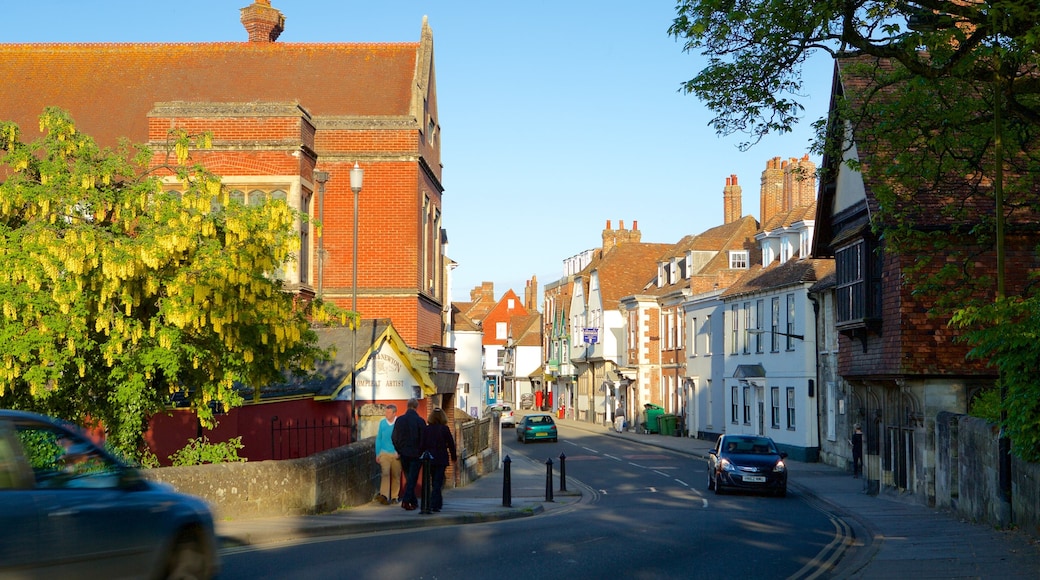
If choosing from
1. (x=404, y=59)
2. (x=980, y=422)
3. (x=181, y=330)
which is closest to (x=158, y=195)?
(x=181, y=330)

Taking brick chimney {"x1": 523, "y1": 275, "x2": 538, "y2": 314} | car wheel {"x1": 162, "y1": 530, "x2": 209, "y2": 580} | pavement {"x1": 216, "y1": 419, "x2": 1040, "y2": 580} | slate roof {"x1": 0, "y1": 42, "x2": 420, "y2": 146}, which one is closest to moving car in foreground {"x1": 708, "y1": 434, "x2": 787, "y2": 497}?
pavement {"x1": 216, "y1": 419, "x2": 1040, "y2": 580}

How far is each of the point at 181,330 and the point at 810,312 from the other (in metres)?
31.8

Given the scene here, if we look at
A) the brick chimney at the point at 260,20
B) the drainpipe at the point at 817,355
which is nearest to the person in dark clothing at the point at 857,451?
the drainpipe at the point at 817,355

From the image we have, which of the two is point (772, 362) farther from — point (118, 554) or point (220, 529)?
point (118, 554)

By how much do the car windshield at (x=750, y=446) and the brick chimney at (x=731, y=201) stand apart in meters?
41.3

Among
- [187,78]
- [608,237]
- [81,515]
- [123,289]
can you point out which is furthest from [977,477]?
[608,237]

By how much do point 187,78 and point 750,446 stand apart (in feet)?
58.6

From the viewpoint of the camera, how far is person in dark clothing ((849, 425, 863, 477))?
35.2 metres

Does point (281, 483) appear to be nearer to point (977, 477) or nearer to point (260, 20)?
point (977, 477)

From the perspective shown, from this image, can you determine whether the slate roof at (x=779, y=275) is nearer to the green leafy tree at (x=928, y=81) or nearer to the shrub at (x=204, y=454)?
the green leafy tree at (x=928, y=81)

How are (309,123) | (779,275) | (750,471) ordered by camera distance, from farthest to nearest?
(779,275) < (750,471) < (309,123)

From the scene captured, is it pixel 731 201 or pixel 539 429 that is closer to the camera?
pixel 539 429

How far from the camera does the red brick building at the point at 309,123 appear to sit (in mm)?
27203

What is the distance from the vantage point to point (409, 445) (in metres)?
19.8
